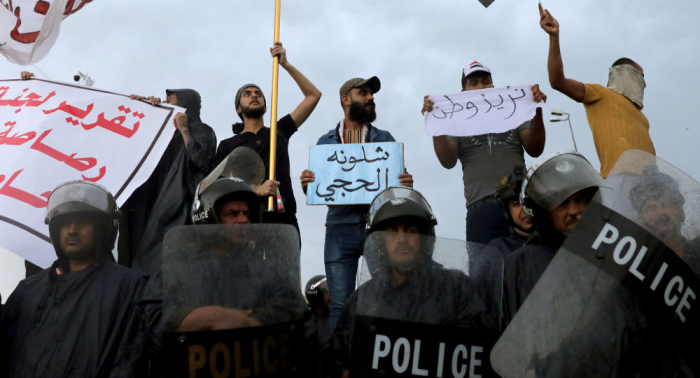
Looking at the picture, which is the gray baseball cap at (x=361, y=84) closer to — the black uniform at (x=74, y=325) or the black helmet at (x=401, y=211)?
the black helmet at (x=401, y=211)

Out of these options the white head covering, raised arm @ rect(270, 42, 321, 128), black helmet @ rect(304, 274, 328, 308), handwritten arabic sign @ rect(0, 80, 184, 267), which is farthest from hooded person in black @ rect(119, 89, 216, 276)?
black helmet @ rect(304, 274, 328, 308)

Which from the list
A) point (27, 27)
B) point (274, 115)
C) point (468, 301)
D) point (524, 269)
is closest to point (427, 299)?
point (468, 301)

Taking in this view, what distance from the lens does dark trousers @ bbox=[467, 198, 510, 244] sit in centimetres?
568

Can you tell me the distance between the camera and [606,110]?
5984 mm

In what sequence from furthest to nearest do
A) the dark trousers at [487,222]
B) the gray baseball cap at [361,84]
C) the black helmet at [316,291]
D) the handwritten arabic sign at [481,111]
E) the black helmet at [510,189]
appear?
the black helmet at [316,291] < the gray baseball cap at [361,84] < the handwritten arabic sign at [481,111] < the dark trousers at [487,222] < the black helmet at [510,189]

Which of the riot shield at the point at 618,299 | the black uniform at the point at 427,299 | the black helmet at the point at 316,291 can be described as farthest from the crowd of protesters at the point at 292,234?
the black helmet at the point at 316,291

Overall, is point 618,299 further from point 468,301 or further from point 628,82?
point 628,82

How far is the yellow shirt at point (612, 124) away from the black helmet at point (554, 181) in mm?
1814

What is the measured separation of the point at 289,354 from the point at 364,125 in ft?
11.1

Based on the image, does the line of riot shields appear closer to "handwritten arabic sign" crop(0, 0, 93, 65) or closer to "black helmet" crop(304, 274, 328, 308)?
"handwritten arabic sign" crop(0, 0, 93, 65)

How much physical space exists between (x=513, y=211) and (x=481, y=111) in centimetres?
122

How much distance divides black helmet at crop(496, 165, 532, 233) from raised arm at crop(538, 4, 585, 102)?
771 millimetres

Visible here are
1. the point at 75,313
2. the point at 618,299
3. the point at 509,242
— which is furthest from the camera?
the point at 509,242

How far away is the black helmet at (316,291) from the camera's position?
1048 centimetres
